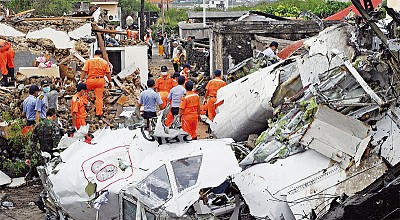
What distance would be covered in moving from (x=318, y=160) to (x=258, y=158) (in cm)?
83

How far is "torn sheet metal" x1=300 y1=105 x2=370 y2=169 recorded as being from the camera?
27.0ft

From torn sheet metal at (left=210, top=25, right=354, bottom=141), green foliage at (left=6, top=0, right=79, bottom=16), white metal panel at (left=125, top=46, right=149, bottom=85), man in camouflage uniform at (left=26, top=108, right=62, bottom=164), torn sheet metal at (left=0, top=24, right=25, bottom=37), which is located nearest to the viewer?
torn sheet metal at (left=210, top=25, right=354, bottom=141)

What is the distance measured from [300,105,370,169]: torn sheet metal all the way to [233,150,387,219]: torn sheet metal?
0.11 meters

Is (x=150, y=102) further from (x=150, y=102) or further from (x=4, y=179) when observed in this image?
(x=4, y=179)

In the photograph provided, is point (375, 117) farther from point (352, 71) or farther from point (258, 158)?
point (258, 158)

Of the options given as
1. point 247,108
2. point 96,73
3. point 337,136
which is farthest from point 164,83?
point 337,136

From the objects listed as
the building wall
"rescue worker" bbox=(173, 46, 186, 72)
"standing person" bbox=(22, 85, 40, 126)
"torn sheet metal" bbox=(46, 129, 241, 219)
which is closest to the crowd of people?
"standing person" bbox=(22, 85, 40, 126)

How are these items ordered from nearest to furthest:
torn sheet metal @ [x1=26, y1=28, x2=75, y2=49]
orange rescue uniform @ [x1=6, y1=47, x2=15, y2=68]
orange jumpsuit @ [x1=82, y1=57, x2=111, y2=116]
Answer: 1. orange jumpsuit @ [x1=82, y1=57, x2=111, y2=116]
2. orange rescue uniform @ [x1=6, y1=47, x2=15, y2=68]
3. torn sheet metal @ [x1=26, y1=28, x2=75, y2=49]

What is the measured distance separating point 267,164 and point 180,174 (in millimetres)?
1031

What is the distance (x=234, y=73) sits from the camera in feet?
47.3

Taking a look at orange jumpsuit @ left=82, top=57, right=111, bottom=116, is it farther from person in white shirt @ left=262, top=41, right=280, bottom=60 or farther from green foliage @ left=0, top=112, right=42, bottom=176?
person in white shirt @ left=262, top=41, right=280, bottom=60

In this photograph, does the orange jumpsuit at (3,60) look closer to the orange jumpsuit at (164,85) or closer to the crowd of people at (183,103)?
the orange jumpsuit at (164,85)

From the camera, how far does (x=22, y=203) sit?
1170 centimetres

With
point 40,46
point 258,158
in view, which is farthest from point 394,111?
point 40,46
